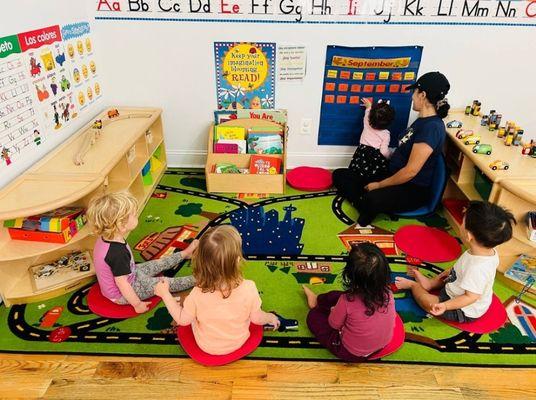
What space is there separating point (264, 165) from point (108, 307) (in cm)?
170

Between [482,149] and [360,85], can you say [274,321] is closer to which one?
[482,149]

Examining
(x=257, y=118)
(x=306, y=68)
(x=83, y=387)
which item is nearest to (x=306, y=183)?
(x=257, y=118)

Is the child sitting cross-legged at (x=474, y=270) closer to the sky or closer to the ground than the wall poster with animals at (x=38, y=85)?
closer to the ground

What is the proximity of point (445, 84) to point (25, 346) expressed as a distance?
3.01 m

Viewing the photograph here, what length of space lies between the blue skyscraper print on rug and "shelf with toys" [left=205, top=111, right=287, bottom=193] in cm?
24

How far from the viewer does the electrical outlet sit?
374cm

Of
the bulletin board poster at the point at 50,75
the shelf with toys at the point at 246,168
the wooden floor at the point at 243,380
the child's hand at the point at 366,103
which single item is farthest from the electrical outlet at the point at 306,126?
the wooden floor at the point at 243,380

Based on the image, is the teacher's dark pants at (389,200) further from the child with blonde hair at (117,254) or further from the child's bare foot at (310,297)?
the child with blonde hair at (117,254)

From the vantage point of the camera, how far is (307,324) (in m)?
2.27

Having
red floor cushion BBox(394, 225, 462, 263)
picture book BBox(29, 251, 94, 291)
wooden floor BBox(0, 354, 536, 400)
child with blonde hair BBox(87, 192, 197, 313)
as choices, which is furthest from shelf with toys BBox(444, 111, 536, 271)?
picture book BBox(29, 251, 94, 291)

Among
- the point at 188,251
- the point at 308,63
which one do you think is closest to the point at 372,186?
the point at 308,63

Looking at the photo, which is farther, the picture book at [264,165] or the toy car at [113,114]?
the picture book at [264,165]

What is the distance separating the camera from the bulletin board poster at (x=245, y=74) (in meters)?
3.45

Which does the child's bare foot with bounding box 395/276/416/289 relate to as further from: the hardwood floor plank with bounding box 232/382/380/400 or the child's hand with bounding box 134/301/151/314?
the child's hand with bounding box 134/301/151/314
